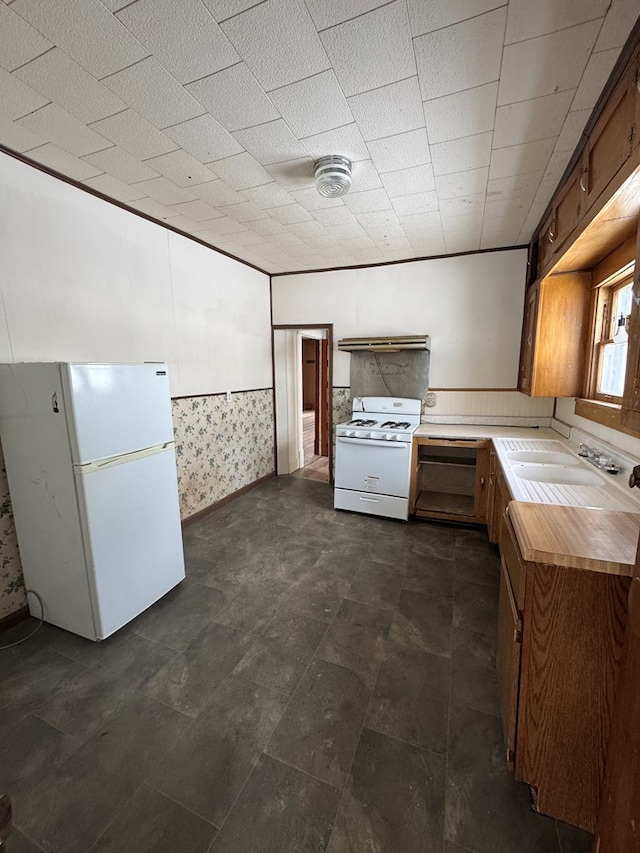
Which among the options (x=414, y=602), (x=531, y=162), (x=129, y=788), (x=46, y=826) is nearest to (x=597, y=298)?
(x=531, y=162)

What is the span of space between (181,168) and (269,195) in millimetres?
547

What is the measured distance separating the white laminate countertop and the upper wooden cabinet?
40 cm

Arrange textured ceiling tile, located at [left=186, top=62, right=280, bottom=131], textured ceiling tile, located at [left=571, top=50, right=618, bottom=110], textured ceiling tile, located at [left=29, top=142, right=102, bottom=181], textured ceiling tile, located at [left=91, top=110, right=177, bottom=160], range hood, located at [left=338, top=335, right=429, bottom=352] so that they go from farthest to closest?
range hood, located at [left=338, top=335, right=429, bottom=352] → textured ceiling tile, located at [left=29, top=142, right=102, bottom=181] → textured ceiling tile, located at [left=91, top=110, right=177, bottom=160] → textured ceiling tile, located at [left=186, top=62, right=280, bottom=131] → textured ceiling tile, located at [left=571, top=50, right=618, bottom=110]

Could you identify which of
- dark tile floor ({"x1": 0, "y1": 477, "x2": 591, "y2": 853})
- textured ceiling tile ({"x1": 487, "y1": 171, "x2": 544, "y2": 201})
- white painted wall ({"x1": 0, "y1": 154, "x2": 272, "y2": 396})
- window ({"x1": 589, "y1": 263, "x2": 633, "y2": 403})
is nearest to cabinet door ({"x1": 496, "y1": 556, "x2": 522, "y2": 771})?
dark tile floor ({"x1": 0, "y1": 477, "x2": 591, "y2": 853})

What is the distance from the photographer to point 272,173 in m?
2.00

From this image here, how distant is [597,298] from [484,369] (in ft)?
3.99

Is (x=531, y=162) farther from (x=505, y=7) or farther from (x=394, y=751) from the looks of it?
(x=394, y=751)

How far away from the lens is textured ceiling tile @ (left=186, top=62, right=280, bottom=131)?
135cm

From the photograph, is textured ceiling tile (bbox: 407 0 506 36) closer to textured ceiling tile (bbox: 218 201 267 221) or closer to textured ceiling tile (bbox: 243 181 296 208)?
textured ceiling tile (bbox: 243 181 296 208)

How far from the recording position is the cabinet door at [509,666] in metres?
1.13

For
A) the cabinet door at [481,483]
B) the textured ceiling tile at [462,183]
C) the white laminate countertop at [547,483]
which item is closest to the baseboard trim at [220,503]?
the white laminate countertop at [547,483]

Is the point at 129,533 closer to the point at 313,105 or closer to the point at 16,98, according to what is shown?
the point at 16,98

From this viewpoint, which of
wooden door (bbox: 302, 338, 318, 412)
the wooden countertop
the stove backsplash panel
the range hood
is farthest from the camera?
wooden door (bbox: 302, 338, 318, 412)

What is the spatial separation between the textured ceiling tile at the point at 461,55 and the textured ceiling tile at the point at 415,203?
87cm
